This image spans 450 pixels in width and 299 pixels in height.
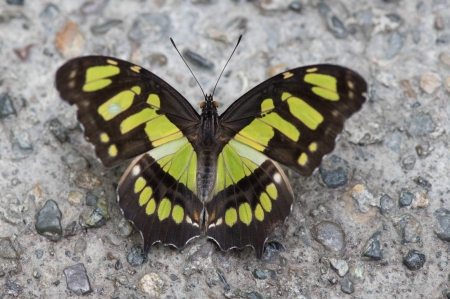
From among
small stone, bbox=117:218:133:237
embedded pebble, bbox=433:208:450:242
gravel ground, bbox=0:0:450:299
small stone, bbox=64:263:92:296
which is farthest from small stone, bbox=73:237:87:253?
embedded pebble, bbox=433:208:450:242

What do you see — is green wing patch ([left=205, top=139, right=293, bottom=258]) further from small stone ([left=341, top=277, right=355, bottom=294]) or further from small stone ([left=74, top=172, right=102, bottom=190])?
small stone ([left=74, top=172, right=102, bottom=190])

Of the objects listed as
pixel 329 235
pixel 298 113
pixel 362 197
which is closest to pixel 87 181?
pixel 298 113

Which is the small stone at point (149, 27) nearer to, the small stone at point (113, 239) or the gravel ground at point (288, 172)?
the gravel ground at point (288, 172)

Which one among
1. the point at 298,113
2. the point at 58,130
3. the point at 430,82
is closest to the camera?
the point at 298,113

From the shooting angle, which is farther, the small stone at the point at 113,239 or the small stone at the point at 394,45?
the small stone at the point at 394,45

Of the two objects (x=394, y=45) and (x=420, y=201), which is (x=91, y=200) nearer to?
(x=420, y=201)

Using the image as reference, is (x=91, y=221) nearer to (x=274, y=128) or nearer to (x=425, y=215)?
(x=274, y=128)

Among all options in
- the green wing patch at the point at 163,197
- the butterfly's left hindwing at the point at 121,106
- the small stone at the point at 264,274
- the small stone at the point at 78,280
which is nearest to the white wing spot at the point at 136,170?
the green wing patch at the point at 163,197
